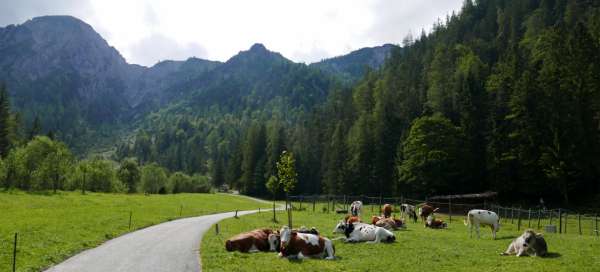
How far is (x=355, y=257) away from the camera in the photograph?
1838 cm

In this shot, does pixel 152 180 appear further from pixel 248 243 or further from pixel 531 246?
pixel 531 246

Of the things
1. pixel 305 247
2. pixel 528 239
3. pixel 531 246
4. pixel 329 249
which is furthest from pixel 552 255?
pixel 305 247

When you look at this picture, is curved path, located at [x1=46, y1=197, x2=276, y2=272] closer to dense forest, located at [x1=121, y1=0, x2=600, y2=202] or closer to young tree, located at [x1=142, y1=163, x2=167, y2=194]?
dense forest, located at [x1=121, y1=0, x2=600, y2=202]

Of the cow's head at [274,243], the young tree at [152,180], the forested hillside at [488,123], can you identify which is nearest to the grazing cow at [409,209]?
the cow's head at [274,243]

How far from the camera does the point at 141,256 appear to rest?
19969mm

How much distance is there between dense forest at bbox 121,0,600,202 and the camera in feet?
204

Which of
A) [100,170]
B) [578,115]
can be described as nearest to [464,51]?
[578,115]

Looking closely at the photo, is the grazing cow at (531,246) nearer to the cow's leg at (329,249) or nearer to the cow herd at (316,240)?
the cow herd at (316,240)

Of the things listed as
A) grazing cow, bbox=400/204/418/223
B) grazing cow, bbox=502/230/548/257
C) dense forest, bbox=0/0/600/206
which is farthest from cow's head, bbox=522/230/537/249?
dense forest, bbox=0/0/600/206

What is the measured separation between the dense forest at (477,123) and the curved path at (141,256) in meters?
54.0

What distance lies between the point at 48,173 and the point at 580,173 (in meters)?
94.6

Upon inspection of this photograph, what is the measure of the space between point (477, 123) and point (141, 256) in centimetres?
6897

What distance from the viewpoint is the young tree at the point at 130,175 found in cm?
12562

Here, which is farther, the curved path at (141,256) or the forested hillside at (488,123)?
the forested hillside at (488,123)
